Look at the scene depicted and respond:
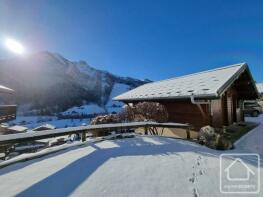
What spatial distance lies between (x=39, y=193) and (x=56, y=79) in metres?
86.4

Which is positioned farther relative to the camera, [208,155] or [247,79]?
[247,79]

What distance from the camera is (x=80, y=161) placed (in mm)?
5238

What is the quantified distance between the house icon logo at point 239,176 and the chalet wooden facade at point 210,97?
3.96 metres

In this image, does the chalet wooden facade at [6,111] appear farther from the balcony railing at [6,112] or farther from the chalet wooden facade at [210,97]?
the chalet wooden facade at [210,97]

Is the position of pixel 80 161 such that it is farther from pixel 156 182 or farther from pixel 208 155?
pixel 208 155

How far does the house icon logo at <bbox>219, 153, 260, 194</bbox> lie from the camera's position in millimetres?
3809

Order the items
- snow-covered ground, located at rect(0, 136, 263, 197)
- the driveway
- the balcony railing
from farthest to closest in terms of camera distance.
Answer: the balcony railing, the driveway, snow-covered ground, located at rect(0, 136, 263, 197)

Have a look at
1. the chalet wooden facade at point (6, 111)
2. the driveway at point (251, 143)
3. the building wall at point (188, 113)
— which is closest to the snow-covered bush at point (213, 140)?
the driveway at point (251, 143)

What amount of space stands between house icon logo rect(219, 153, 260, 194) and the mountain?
49.4 metres

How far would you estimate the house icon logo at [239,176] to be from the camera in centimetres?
381

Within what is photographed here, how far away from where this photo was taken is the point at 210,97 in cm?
906

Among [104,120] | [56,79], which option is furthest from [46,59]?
[104,120]

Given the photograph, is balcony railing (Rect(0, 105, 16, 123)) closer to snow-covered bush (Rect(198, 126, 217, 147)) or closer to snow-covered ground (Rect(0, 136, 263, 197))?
snow-covered ground (Rect(0, 136, 263, 197))

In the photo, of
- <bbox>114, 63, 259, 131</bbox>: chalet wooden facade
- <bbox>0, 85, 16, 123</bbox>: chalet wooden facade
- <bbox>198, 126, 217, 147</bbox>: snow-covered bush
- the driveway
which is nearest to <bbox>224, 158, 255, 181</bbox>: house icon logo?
<bbox>198, 126, 217, 147</bbox>: snow-covered bush
